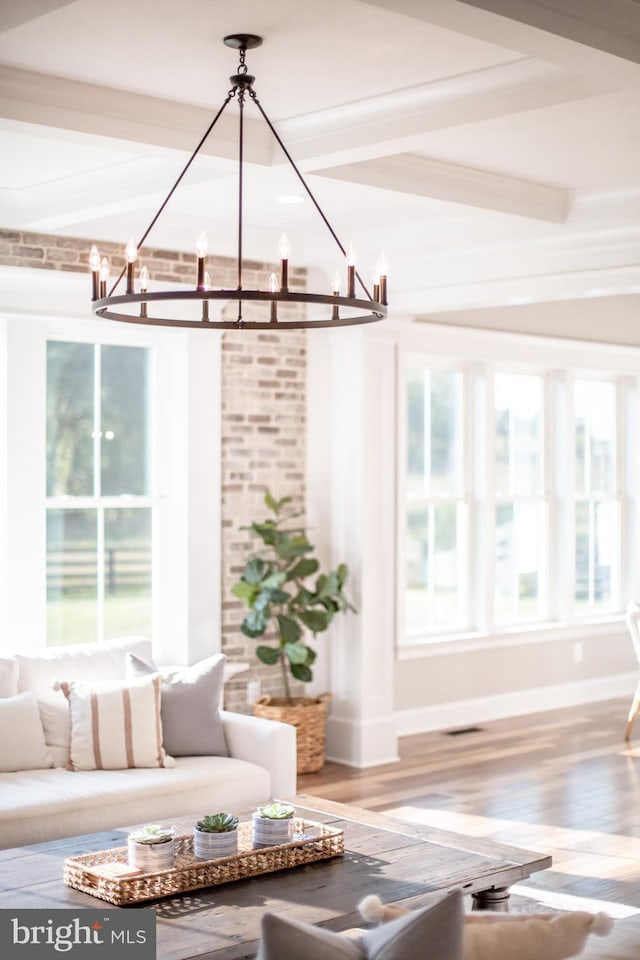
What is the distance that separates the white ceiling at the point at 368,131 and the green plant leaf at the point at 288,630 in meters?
1.81

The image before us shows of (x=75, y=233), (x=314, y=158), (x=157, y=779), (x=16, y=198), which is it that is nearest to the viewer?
(x=314, y=158)

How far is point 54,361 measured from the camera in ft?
20.1

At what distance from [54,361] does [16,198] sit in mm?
921

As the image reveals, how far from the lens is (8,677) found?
5117 millimetres

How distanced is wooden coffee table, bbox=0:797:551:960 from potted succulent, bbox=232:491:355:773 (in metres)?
2.32

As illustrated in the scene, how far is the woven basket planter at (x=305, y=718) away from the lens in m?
6.43

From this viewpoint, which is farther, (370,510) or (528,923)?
(370,510)

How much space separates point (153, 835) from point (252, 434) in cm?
343

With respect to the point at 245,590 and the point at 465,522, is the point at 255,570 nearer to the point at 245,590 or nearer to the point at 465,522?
the point at 245,590

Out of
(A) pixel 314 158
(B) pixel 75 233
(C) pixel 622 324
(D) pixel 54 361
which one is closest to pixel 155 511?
(D) pixel 54 361

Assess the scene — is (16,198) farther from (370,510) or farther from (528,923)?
(528,923)

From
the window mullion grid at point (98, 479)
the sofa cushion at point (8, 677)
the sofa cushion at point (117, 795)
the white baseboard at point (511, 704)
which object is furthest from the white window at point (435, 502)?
the sofa cushion at point (8, 677)

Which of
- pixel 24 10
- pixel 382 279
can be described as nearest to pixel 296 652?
pixel 382 279

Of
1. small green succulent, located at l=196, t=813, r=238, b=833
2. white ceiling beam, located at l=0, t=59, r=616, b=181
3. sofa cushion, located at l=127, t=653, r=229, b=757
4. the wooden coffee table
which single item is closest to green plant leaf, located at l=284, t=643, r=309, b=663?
sofa cushion, located at l=127, t=653, r=229, b=757
